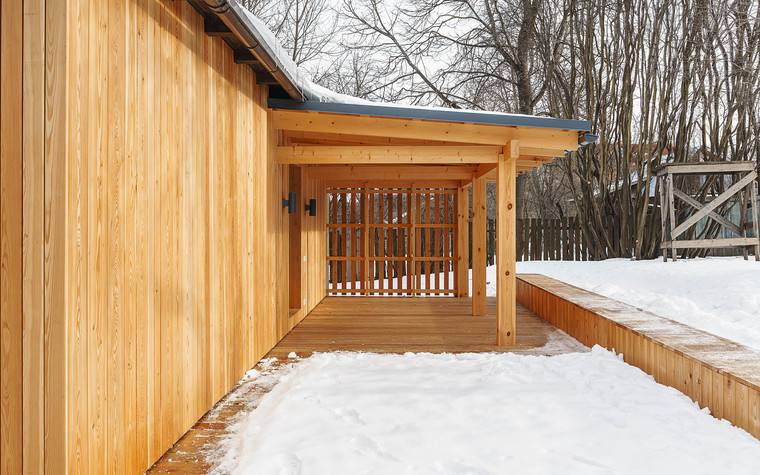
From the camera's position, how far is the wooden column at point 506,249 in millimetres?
5090

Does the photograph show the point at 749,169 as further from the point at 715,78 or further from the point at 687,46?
the point at 687,46

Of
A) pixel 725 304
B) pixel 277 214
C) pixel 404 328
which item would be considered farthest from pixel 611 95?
pixel 277 214

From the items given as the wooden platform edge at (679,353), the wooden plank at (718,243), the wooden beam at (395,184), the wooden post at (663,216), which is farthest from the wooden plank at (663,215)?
the wooden platform edge at (679,353)

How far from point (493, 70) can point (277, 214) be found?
35.5ft

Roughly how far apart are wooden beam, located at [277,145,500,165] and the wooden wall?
147cm

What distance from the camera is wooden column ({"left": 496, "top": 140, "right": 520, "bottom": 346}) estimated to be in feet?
16.7

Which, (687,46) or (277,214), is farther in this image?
(687,46)

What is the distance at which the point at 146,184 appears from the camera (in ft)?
7.89

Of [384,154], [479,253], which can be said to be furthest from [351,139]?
[479,253]

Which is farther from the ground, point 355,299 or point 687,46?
point 687,46

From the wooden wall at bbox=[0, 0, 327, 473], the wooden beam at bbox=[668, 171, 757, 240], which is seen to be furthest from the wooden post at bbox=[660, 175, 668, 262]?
the wooden wall at bbox=[0, 0, 327, 473]

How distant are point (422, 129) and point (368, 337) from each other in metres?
2.31

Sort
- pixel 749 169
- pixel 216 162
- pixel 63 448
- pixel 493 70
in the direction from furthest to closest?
pixel 493 70
pixel 749 169
pixel 216 162
pixel 63 448

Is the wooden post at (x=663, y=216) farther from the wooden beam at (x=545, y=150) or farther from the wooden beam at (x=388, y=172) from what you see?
the wooden beam at (x=545, y=150)
